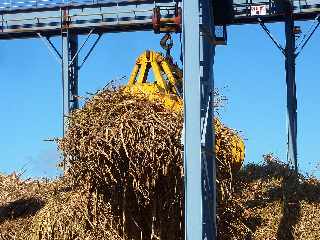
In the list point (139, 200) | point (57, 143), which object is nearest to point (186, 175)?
point (139, 200)

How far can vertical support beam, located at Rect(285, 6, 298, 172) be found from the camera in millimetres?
25188

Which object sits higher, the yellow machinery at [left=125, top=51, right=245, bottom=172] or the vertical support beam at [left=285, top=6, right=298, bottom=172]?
the vertical support beam at [left=285, top=6, right=298, bottom=172]

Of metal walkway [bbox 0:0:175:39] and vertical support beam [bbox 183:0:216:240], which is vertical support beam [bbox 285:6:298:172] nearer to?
metal walkway [bbox 0:0:175:39]

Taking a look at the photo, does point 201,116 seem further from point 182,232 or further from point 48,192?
point 48,192

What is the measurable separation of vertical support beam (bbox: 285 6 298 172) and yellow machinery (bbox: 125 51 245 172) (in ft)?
34.0

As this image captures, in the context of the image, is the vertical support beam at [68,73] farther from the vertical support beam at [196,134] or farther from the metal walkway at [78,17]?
Result: the vertical support beam at [196,134]

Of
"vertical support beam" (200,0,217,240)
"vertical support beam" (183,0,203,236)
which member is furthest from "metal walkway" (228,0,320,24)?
"vertical support beam" (183,0,203,236)

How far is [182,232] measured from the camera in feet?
42.9

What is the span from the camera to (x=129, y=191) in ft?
41.4

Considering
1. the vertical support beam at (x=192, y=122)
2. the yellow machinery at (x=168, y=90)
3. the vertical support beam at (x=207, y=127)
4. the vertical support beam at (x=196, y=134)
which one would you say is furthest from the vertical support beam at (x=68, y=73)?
the vertical support beam at (x=192, y=122)

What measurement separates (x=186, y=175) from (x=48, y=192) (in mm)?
6457

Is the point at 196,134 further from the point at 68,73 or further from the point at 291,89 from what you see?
the point at 68,73

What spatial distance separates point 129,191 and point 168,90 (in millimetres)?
2763

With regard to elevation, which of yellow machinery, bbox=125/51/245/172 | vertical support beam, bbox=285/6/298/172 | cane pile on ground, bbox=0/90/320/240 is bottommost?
cane pile on ground, bbox=0/90/320/240
